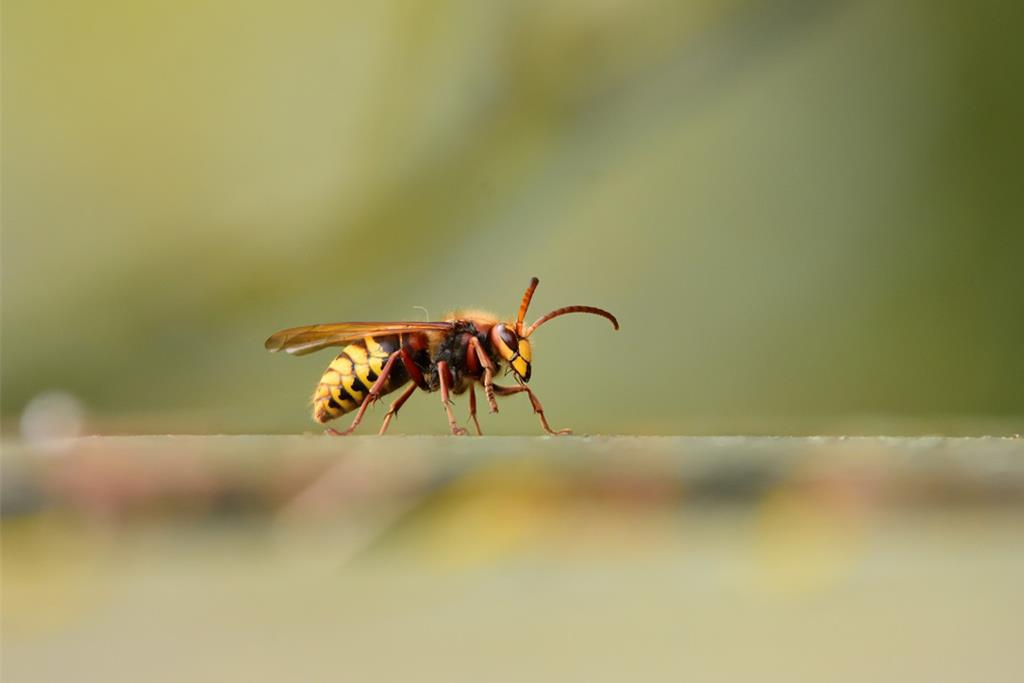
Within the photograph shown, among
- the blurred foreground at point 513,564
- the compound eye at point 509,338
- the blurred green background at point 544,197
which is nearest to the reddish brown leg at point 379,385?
the compound eye at point 509,338

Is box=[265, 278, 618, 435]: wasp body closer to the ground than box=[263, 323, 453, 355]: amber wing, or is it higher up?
closer to the ground

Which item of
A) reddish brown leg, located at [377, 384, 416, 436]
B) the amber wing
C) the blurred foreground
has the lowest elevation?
the blurred foreground

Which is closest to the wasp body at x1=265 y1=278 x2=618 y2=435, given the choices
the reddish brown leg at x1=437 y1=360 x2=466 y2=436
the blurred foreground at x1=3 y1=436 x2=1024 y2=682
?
the reddish brown leg at x1=437 y1=360 x2=466 y2=436

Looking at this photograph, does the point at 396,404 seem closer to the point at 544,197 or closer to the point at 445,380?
the point at 445,380

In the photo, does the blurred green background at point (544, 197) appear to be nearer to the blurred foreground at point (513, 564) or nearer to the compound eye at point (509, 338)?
the compound eye at point (509, 338)

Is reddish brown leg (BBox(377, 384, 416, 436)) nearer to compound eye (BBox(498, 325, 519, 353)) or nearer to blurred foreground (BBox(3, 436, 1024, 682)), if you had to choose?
compound eye (BBox(498, 325, 519, 353))

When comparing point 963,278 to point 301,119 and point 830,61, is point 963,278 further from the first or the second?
point 301,119

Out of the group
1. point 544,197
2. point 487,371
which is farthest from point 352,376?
point 544,197
